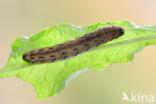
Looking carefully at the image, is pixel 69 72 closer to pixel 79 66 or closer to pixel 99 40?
pixel 79 66

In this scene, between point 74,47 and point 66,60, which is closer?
point 66,60

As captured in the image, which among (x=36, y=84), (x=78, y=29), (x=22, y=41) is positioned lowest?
(x=36, y=84)

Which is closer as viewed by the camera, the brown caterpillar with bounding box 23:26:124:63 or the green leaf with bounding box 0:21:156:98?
the green leaf with bounding box 0:21:156:98

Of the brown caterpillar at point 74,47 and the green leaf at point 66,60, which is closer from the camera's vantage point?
the green leaf at point 66,60

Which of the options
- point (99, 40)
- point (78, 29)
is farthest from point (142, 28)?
point (78, 29)
